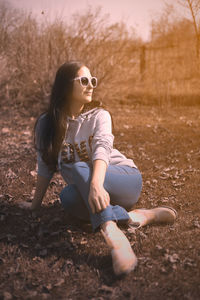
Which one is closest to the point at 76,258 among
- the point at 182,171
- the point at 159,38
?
the point at 182,171

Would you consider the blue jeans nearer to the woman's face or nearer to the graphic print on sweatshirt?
the graphic print on sweatshirt

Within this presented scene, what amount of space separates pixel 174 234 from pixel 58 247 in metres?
1.13

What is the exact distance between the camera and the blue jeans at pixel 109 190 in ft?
9.35

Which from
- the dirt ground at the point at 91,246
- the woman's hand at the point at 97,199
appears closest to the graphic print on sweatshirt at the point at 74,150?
the woman's hand at the point at 97,199

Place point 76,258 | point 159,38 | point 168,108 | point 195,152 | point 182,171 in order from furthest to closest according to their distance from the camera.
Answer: point 159,38, point 168,108, point 195,152, point 182,171, point 76,258

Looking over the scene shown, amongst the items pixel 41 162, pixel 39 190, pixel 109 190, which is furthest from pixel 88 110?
pixel 39 190

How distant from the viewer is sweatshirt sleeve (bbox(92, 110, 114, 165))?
9.65ft

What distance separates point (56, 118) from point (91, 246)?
127 centimetres

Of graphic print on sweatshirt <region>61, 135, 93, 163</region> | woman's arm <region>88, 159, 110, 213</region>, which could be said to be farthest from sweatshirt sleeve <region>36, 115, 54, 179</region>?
woman's arm <region>88, 159, 110, 213</region>

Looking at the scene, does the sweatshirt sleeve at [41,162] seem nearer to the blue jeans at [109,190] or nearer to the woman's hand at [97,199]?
the blue jeans at [109,190]

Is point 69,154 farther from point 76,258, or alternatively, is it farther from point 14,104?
point 14,104

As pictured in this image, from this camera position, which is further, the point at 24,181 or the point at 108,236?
the point at 24,181

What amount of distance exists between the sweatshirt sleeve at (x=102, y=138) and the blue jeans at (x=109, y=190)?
0.17 metres

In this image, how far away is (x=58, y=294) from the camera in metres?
2.52
